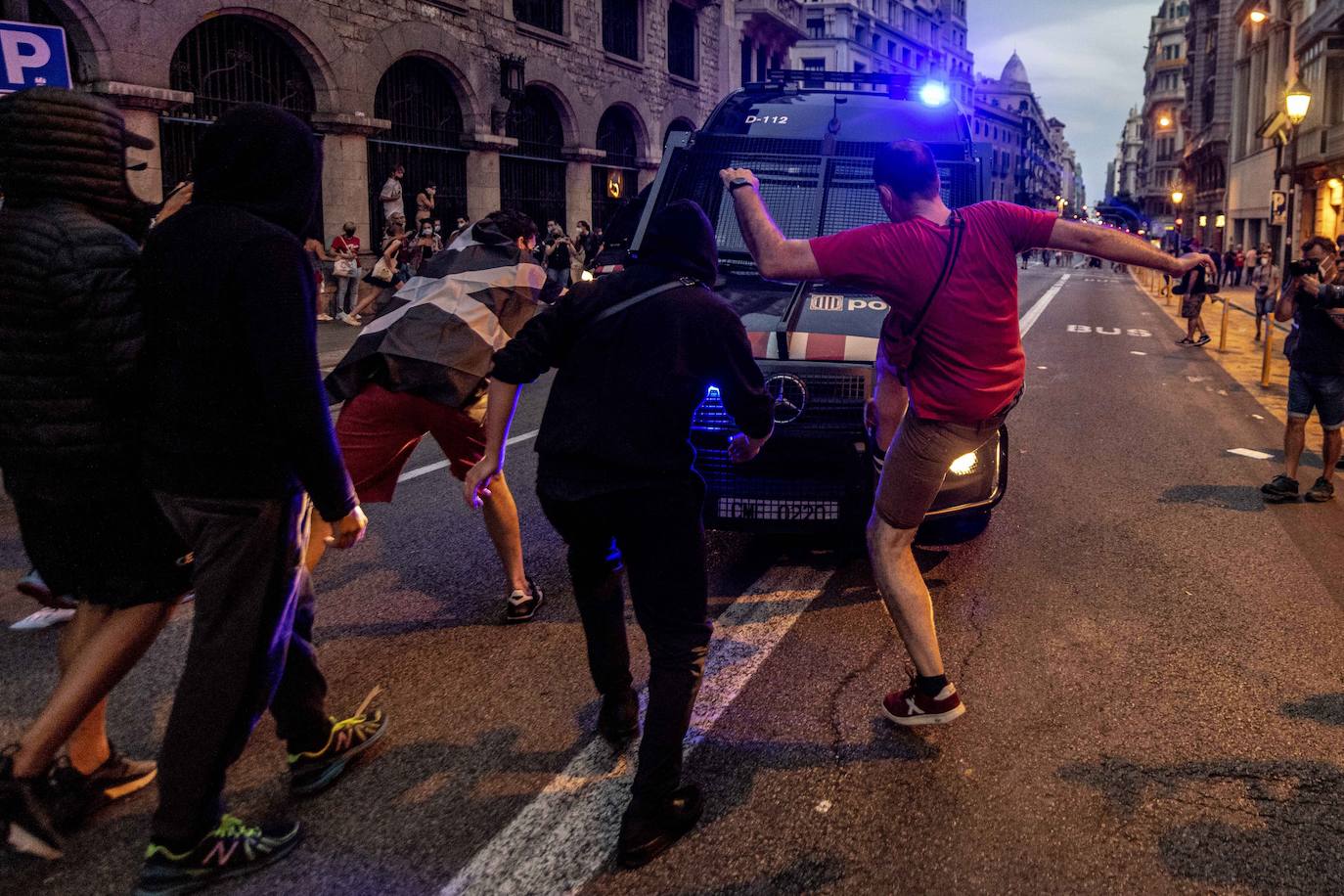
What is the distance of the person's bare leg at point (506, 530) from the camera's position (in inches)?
190

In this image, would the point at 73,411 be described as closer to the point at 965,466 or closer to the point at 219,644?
the point at 219,644

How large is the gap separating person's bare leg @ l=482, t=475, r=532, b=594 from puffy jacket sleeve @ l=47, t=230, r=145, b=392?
2126mm

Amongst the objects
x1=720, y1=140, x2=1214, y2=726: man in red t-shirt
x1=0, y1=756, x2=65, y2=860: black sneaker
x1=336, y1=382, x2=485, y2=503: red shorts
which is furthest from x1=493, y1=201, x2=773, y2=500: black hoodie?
x1=0, y1=756, x2=65, y2=860: black sneaker

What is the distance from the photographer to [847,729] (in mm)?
3814

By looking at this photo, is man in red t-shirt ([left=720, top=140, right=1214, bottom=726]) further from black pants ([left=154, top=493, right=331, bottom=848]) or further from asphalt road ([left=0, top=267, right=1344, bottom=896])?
black pants ([left=154, top=493, right=331, bottom=848])

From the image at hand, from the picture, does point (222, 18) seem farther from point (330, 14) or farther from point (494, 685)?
point (494, 685)

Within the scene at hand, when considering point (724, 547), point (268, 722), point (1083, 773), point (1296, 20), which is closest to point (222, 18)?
point (724, 547)

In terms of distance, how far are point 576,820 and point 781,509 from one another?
2.28 m

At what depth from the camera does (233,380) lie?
271 cm

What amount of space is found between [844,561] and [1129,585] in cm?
147

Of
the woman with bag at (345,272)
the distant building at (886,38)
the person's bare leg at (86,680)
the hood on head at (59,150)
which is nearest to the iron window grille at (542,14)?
the woman with bag at (345,272)

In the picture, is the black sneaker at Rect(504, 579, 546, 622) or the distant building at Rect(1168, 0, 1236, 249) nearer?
the black sneaker at Rect(504, 579, 546, 622)

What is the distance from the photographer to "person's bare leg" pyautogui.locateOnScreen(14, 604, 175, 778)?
2975 millimetres

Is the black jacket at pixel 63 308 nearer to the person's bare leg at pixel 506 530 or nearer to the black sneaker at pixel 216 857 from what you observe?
the black sneaker at pixel 216 857
